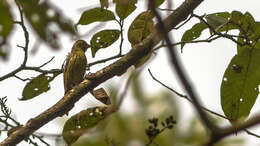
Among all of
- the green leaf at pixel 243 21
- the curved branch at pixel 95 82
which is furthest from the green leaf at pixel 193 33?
the green leaf at pixel 243 21

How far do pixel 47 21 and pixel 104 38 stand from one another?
1.83 metres

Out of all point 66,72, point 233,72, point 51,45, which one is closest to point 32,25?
point 51,45

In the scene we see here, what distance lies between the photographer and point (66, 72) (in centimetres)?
480

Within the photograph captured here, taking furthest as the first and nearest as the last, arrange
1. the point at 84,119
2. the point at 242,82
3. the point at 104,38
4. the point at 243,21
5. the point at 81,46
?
1. the point at 81,46
2. the point at 104,38
3. the point at 84,119
4. the point at 243,21
5. the point at 242,82

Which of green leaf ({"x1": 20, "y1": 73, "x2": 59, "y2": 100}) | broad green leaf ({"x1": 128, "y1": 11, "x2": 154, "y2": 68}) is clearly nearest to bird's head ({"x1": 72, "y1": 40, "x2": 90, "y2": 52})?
green leaf ({"x1": 20, "y1": 73, "x2": 59, "y2": 100})

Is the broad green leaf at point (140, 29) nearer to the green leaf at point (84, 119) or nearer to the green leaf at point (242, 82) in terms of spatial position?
the green leaf at point (84, 119)

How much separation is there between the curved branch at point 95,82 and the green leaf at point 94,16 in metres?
0.33

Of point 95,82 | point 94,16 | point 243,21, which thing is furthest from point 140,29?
point 243,21

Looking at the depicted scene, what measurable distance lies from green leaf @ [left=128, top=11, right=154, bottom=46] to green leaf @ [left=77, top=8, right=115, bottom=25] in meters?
0.19

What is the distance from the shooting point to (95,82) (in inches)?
118

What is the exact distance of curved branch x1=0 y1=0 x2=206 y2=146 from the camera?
288 centimetres

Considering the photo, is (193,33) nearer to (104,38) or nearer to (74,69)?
(104,38)

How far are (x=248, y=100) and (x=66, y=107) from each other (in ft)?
3.72

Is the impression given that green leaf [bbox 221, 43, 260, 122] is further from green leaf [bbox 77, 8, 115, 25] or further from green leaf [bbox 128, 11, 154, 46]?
green leaf [bbox 77, 8, 115, 25]
